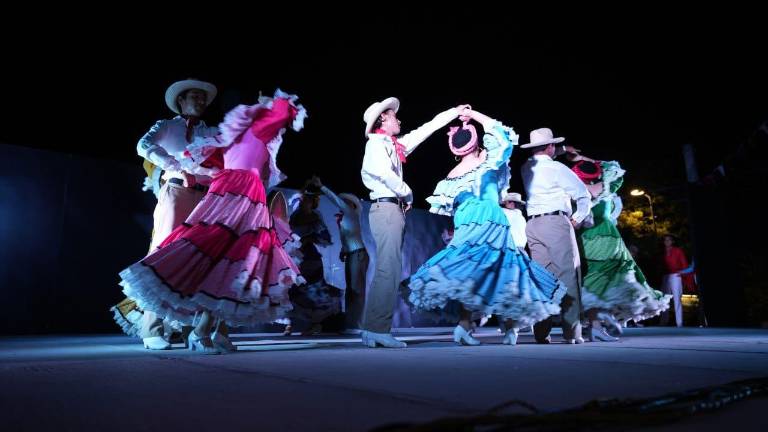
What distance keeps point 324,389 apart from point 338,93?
6994 millimetres

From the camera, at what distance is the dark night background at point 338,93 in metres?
6.17

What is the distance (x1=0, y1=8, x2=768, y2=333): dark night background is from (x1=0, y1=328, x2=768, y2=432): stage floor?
2.47 meters

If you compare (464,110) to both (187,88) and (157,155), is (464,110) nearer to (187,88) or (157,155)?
(187,88)

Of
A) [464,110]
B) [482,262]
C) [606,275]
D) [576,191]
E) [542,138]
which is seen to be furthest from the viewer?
[606,275]

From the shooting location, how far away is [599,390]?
1431 millimetres

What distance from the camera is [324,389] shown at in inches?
59.2

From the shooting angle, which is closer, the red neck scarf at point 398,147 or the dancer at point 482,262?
the dancer at point 482,262

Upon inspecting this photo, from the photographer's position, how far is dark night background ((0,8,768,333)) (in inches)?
243

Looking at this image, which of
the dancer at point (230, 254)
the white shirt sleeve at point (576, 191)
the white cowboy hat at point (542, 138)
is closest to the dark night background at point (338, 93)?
the dancer at point (230, 254)

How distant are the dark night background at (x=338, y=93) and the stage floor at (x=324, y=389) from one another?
97.3 inches

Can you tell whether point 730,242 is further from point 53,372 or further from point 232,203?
point 53,372

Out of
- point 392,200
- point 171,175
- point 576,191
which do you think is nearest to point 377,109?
point 392,200

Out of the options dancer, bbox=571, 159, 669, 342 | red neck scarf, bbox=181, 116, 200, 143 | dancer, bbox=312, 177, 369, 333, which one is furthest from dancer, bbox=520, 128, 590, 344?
red neck scarf, bbox=181, 116, 200, 143

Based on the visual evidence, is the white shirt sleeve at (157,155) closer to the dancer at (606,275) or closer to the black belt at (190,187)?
the black belt at (190,187)
